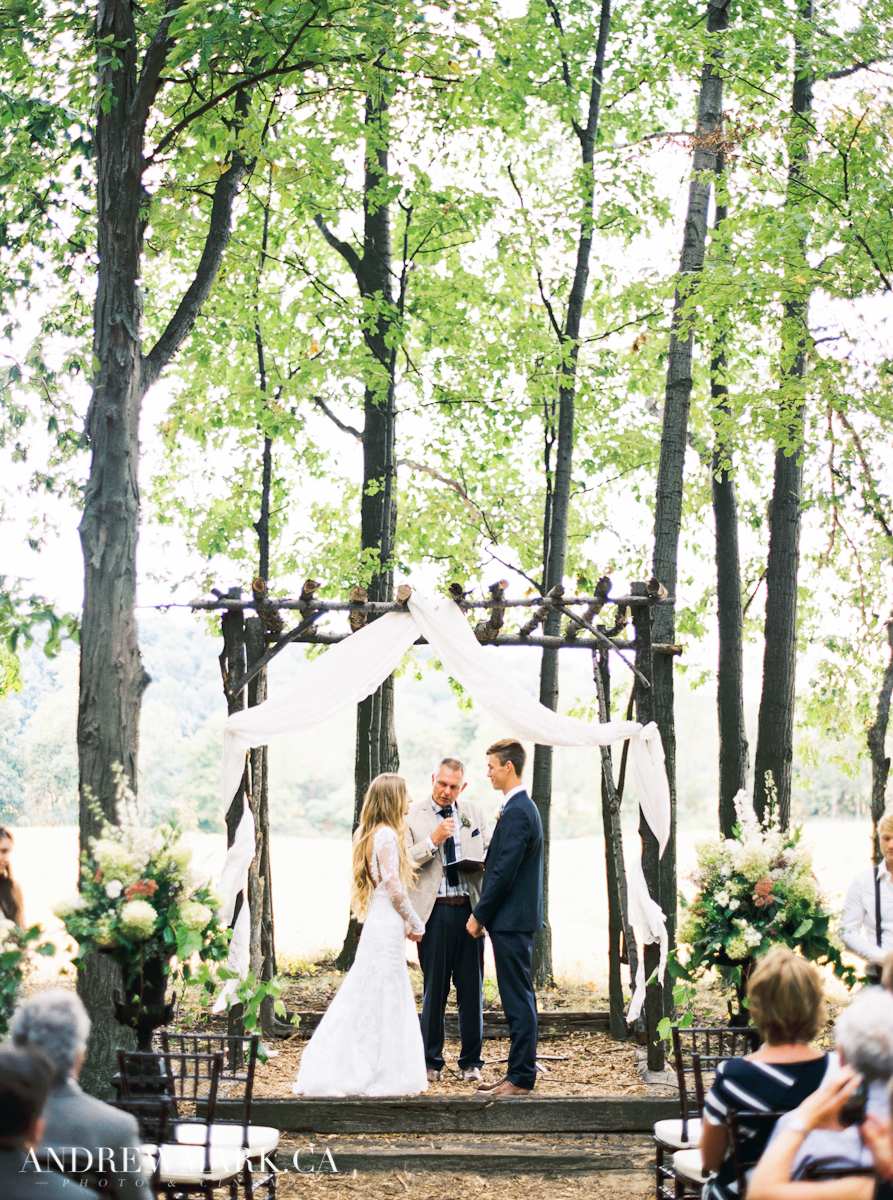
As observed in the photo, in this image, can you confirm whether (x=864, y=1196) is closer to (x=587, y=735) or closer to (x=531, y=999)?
(x=531, y=999)

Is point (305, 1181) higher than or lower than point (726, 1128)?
lower

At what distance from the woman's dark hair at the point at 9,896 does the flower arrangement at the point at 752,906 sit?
3.32 meters

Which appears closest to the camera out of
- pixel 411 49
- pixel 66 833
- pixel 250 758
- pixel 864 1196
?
pixel 864 1196

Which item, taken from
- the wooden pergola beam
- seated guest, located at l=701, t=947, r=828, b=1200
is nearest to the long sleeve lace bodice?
the wooden pergola beam

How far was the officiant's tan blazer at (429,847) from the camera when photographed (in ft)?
22.1

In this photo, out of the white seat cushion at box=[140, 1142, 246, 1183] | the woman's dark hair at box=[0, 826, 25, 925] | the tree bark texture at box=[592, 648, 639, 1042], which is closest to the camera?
the white seat cushion at box=[140, 1142, 246, 1183]

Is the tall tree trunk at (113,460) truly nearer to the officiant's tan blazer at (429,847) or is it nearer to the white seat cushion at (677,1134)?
the officiant's tan blazer at (429,847)

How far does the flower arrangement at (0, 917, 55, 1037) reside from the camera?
421 centimetres

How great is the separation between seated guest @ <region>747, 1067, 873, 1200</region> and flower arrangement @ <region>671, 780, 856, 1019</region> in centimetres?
275

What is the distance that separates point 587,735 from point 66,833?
19751 millimetres

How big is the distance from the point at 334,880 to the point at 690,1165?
75.2ft

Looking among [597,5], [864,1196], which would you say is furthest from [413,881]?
[597,5]

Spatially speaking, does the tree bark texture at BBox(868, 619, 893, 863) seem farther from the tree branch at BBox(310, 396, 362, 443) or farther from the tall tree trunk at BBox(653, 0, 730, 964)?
the tree branch at BBox(310, 396, 362, 443)

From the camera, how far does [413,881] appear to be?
6.63m
